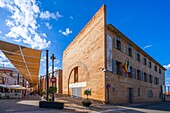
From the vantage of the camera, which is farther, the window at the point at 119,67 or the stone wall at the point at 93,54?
the window at the point at 119,67

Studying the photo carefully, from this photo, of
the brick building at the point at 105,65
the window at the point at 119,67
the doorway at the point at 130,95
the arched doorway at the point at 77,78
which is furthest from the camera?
the doorway at the point at 130,95

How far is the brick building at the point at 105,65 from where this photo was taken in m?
22.0

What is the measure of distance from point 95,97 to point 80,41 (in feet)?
34.6

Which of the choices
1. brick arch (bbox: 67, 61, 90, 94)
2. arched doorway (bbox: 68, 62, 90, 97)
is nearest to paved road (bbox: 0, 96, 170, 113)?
brick arch (bbox: 67, 61, 90, 94)

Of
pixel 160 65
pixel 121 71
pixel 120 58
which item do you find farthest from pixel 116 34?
pixel 160 65

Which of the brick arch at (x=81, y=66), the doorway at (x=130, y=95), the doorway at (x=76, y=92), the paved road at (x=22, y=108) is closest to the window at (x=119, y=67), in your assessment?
the brick arch at (x=81, y=66)

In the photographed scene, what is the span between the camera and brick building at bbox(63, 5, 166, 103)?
2198cm

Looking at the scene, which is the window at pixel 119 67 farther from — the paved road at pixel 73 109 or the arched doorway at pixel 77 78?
the paved road at pixel 73 109

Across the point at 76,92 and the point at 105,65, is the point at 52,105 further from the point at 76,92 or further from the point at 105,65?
the point at 76,92

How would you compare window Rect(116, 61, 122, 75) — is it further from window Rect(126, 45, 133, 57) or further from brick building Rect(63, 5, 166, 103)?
window Rect(126, 45, 133, 57)

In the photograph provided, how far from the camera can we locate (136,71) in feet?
107

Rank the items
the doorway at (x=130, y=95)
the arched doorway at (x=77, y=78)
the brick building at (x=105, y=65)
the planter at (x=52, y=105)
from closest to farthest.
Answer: the planter at (x=52, y=105)
the brick building at (x=105, y=65)
the arched doorway at (x=77, y=78)
the doorway at (x=130, y=95)

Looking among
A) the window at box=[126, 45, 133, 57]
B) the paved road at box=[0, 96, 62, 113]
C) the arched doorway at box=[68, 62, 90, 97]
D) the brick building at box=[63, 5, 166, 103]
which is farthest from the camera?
the window at box=[126, 45, 133, 57]

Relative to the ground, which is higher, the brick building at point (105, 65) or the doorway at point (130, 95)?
the brick building at point (105, 65)
